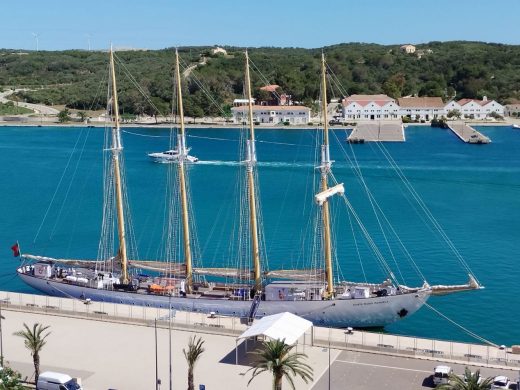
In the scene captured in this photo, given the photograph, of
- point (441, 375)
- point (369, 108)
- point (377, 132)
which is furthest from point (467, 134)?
point (441, 375)

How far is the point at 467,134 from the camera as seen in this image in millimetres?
119938

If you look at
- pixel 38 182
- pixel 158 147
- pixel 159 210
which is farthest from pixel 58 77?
pixel 159 210

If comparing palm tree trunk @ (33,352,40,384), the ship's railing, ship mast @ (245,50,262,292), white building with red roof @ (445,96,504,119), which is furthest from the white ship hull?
white building with red roof @ (445,96,504,119)

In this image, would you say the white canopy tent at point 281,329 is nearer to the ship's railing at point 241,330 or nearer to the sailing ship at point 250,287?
the ship's railing at point 241,330

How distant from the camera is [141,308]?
105 ft

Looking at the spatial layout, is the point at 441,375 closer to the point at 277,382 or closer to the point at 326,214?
the point at 277,382

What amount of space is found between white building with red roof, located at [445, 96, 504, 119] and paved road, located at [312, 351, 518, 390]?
4756 inches

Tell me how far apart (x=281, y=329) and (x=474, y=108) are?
12445cm

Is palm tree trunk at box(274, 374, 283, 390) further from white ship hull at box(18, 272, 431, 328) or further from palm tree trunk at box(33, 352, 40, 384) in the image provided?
white ship hull at box(18, 272, 431, 328)

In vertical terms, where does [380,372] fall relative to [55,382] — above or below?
below

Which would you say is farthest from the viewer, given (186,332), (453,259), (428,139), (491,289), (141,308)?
(428,139)

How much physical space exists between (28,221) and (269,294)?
28095mm

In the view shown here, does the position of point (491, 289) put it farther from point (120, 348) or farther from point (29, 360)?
point (29, 360)

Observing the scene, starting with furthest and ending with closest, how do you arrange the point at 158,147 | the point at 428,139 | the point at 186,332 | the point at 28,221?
the point at 428,139, the point at 158,147, the point at 28,221, the point at 186,332
